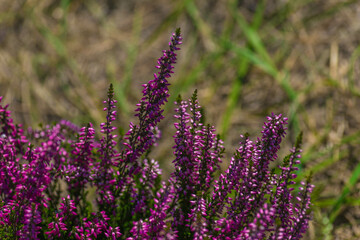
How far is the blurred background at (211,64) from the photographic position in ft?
14.3

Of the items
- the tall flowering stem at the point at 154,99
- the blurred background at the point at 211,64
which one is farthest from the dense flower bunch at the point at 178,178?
the blurred background at the point at 211,64

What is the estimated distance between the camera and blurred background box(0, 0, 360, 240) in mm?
4371

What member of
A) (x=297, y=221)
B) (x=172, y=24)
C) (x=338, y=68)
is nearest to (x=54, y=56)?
(x=172, y=24)

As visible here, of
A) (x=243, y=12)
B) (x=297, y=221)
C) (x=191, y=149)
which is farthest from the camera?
(x=243, y=12)

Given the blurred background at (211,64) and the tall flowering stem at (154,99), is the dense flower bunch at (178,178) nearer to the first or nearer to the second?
the tall flowering stem at (154,99)

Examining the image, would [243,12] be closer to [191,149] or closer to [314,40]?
[314,40]

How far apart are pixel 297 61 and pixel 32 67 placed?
9.89 feet

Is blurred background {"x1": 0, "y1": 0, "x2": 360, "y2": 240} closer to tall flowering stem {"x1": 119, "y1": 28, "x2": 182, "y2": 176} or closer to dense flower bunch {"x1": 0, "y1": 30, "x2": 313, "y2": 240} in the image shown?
dense flower bunch {"x1": 0, "y1": 30, "x2": 313, "y2": 240}

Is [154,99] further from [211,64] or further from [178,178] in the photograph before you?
[211,64]

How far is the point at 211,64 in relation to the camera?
4.86 metres

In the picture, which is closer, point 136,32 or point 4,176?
point 4,176

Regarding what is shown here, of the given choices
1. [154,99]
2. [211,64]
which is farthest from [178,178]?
[211,64]

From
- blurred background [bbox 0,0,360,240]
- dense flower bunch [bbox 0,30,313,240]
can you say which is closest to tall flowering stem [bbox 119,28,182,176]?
dense flower bunch [bbox 0,30,313,240]

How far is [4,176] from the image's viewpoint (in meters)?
1.77
